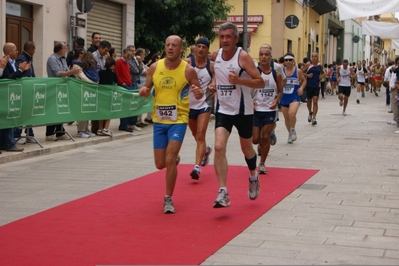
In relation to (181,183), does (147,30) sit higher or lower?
higher

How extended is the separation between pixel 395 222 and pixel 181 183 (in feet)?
11.3

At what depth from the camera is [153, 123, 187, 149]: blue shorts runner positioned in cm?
795

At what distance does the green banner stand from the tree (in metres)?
10.2

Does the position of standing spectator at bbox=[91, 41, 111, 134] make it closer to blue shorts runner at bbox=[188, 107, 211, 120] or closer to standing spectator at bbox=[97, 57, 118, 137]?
standing spectator at bbox=[97, 57, 118, 137]

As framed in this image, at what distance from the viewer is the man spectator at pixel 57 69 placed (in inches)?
565

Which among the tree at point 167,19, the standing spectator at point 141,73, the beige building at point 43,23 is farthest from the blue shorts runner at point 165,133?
the tree at point 167,19

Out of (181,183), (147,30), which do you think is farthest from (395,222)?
(147,30)

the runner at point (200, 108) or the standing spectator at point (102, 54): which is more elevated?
the standing spectator at point (102, 54)

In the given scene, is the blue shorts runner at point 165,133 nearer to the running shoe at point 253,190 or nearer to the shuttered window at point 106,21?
the running shoe at point 253,190

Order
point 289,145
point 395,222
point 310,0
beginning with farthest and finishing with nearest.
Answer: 1. point 310,0
2. point 289,145
3. point 395,222

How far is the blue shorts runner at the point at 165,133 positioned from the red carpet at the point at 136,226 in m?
0.76

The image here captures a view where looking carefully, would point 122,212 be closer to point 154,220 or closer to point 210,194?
point 154,220

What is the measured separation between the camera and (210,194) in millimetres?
9125

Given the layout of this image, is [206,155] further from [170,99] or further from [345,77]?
[345,77]
